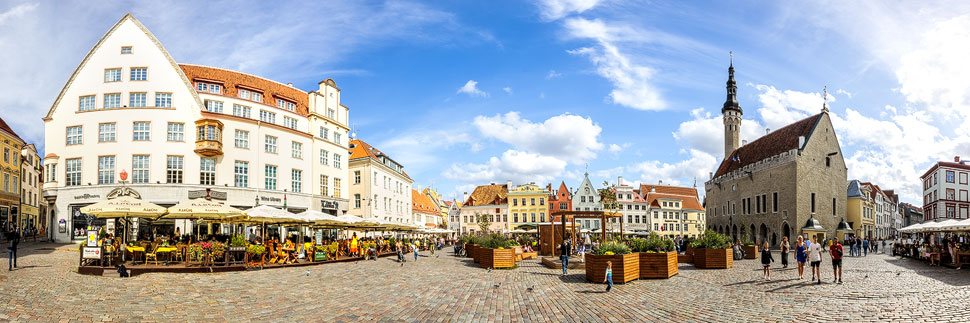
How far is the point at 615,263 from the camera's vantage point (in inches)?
648

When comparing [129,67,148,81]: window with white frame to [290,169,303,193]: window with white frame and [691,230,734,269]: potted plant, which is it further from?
[691,230,734,269]: potted plant

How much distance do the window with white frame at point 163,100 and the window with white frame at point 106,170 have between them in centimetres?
468

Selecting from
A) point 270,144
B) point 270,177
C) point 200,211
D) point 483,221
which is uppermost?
point 270,144

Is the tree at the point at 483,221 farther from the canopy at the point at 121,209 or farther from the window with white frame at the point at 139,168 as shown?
the canopy at the point at 121,209

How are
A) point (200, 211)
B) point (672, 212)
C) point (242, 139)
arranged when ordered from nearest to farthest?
point (200, 211), point (242, 139), point (672, 212)

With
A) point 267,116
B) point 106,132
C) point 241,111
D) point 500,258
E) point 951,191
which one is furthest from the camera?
point 951,191

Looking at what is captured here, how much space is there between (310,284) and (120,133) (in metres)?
30.0

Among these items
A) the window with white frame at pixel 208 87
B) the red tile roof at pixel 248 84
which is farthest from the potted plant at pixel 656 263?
the window with white frame at pixel 208 87

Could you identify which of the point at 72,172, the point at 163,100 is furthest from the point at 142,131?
the point at 72,172

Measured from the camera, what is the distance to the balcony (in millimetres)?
38375

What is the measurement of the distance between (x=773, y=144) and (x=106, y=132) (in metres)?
64.7

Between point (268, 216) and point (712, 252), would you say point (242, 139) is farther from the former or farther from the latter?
point (712, 252)

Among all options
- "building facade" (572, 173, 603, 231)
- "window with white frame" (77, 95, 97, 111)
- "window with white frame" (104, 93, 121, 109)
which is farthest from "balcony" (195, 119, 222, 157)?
"building facade" (572, 173, 603, 231)

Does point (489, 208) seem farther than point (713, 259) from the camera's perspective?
Yes
